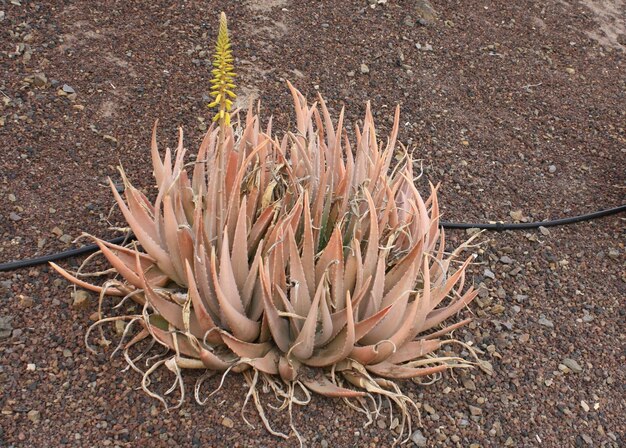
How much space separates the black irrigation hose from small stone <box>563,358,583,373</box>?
2.67ft

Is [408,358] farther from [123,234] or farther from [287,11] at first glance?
[287,11]

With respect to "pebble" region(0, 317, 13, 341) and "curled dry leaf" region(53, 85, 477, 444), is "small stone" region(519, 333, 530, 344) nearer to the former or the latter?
"curled dry leaf" region(53, 85, 477, 444)

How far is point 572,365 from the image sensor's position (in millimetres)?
3072

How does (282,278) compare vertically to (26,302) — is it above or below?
above

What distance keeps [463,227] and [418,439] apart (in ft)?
4.29

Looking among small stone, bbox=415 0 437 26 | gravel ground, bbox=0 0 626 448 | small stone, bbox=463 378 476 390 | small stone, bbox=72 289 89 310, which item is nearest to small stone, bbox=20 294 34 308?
gravel ground, bbox=0 0 626 448

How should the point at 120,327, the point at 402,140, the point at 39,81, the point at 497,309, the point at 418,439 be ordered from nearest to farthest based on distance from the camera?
the point at 418,439 < the point at 120,327 < the point at 497,309 < the point at 39,81 < the point at 402,140

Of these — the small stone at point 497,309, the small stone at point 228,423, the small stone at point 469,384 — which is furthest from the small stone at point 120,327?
the small stone at point 497,309

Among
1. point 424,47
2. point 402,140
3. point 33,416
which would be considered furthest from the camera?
point 424,47

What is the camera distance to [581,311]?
3352 mm

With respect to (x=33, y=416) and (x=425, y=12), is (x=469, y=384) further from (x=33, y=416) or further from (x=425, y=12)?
(x=425, y=12)

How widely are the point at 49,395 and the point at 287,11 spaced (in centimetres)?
313

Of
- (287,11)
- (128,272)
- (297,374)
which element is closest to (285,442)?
(297,374)

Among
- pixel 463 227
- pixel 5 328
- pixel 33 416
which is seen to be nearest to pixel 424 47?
pixel 463 227
